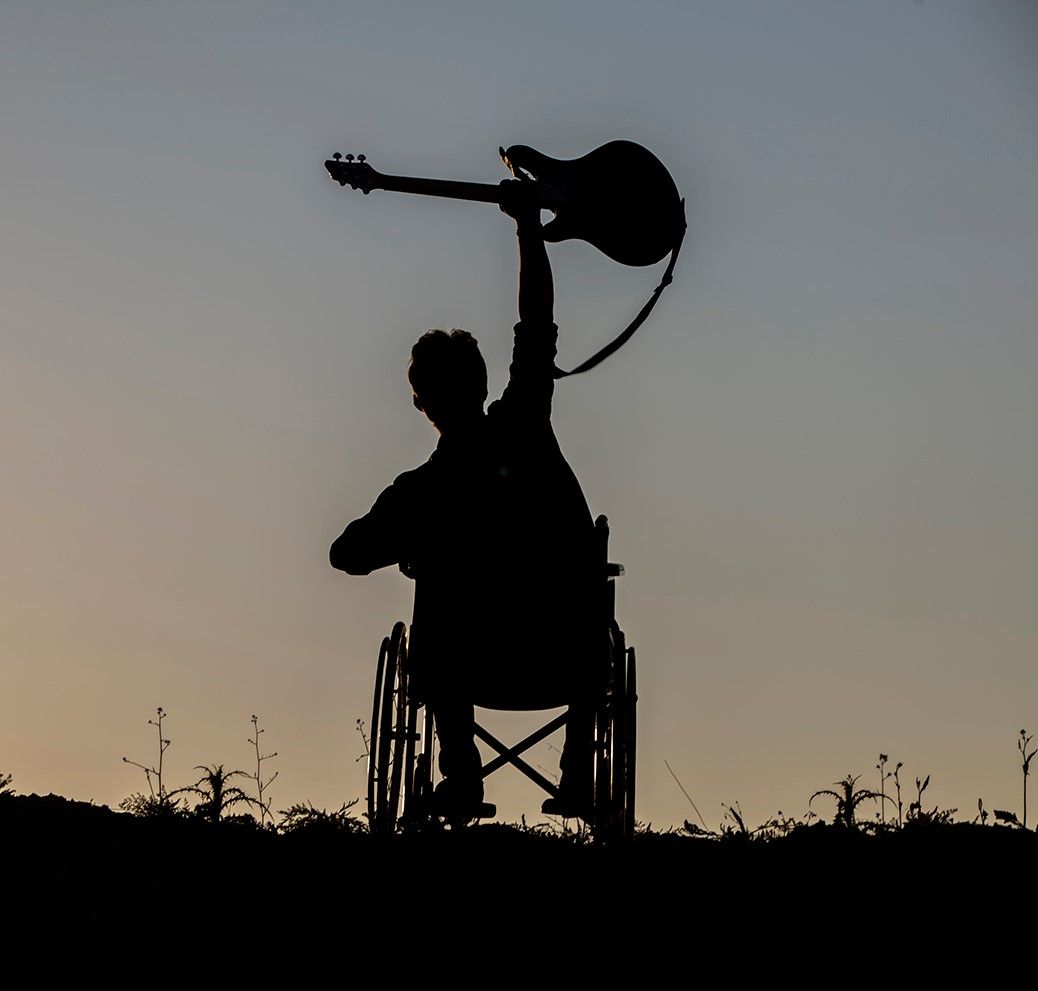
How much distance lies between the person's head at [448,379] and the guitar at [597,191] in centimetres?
61

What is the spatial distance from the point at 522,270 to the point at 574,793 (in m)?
2.25

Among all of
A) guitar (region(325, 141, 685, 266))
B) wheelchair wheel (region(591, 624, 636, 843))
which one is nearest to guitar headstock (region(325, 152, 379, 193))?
guitar (region(325, 141, 685, 266))

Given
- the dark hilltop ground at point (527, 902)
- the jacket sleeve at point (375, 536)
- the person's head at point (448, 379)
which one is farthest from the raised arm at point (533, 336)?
the dark hilltop ground at point (527, 902)

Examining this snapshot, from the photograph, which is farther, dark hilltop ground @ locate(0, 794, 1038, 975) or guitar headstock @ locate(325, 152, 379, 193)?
guitar headstock @ locate(325, 152, 379, 193)

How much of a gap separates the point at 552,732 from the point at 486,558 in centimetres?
93

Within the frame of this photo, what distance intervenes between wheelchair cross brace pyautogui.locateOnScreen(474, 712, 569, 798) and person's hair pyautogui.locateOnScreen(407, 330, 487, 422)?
140 cm

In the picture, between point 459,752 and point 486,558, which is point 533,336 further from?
point 459,752

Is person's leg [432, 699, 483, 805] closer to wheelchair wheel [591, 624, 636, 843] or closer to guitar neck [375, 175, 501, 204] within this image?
wheelchair wheel [591, 624, 636, 843]

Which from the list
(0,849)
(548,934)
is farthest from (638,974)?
(0,849)

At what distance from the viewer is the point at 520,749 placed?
374 inches

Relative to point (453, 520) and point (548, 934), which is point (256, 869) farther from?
point (453, 520)

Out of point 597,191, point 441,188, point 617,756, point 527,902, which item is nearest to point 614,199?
point 597,191

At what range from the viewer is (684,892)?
7125 millimetres

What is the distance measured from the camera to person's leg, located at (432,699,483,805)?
9180mm
